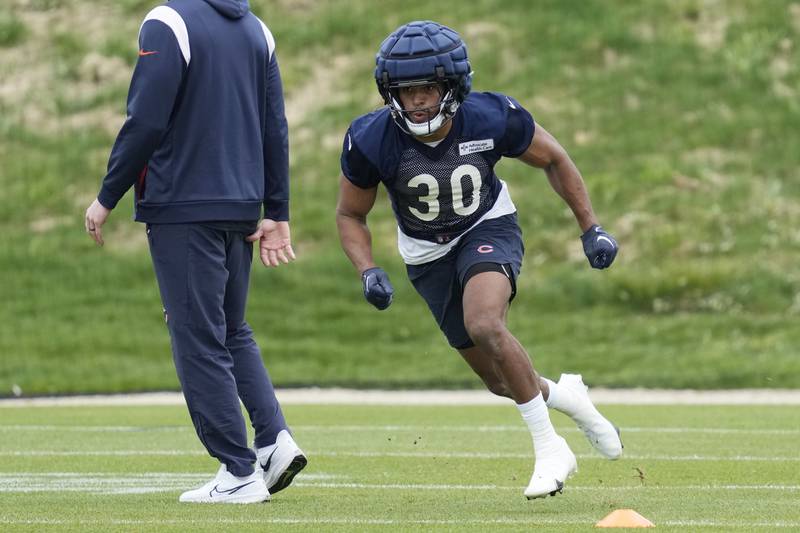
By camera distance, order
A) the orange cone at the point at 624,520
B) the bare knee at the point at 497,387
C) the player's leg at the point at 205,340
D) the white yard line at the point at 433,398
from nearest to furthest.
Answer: the orange cone at the point at 624,520, the player's leg at the point at 205,340, the bare knee at the point at 497,387, the white yard line at the point at 433,398

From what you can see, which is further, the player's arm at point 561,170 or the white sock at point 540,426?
the player's arm at point 561,170

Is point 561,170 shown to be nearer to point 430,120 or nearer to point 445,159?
point 445,159

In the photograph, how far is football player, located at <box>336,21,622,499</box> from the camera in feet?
22.6

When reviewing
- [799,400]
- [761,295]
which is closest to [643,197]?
[761,295]

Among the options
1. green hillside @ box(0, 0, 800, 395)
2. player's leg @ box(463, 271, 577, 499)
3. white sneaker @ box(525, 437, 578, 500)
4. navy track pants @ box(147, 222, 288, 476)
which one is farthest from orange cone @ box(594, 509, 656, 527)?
green hillside @ box(0, 0, 800, 395)

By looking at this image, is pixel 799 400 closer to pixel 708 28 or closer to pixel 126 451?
pixel 126 451

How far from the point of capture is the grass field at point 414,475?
6.23m

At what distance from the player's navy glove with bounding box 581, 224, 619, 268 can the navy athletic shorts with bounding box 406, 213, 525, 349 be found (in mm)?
317

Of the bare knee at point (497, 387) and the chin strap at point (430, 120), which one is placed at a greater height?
the chin strap at point (430, 120)

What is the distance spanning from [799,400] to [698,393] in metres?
1.54

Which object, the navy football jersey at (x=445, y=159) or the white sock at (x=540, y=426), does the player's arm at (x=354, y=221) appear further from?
the white sock at (x=540, y=426)

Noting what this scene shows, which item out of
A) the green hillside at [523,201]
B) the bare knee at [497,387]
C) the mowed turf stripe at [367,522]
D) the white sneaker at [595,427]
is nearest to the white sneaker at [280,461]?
the mowed turf stripe at [367,522]

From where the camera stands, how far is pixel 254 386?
7.11 metres

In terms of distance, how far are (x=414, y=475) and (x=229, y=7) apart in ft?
8.98
